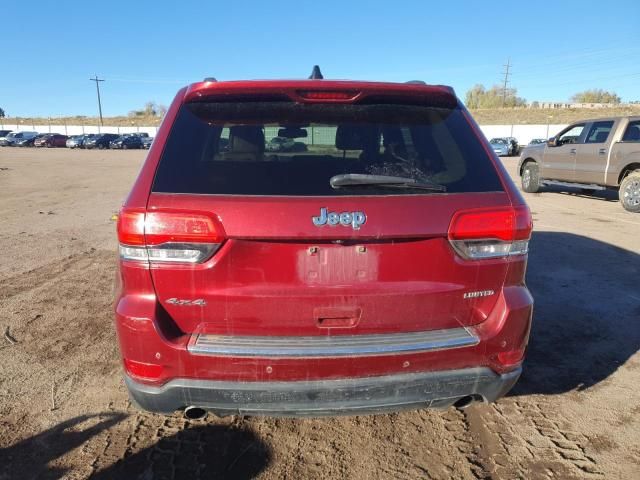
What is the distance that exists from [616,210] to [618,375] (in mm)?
8828

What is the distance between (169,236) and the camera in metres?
2.04

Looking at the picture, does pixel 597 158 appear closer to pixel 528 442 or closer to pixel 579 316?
pixel 579 316

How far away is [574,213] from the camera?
10297 mm

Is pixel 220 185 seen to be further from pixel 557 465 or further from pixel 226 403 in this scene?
pixel 557 465

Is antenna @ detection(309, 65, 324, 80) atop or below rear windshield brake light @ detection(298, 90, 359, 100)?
atop

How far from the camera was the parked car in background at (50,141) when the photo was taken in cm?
5894

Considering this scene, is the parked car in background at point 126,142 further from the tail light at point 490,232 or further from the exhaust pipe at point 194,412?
the tail light at point 490,232

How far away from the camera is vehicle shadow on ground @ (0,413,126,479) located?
7.96 feet

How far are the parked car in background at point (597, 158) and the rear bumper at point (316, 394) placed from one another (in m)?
10.3

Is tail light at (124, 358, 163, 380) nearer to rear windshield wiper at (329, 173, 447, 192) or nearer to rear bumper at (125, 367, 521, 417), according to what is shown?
rear bumper at (125, 367, 521, 417)

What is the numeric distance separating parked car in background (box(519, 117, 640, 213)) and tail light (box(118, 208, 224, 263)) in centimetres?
1106

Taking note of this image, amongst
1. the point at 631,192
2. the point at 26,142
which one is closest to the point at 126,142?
the point at 26,142

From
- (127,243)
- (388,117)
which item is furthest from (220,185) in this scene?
(388,117)

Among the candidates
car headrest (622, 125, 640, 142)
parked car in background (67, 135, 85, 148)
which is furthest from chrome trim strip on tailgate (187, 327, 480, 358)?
parked car in background (67, 135, 85, 148)
